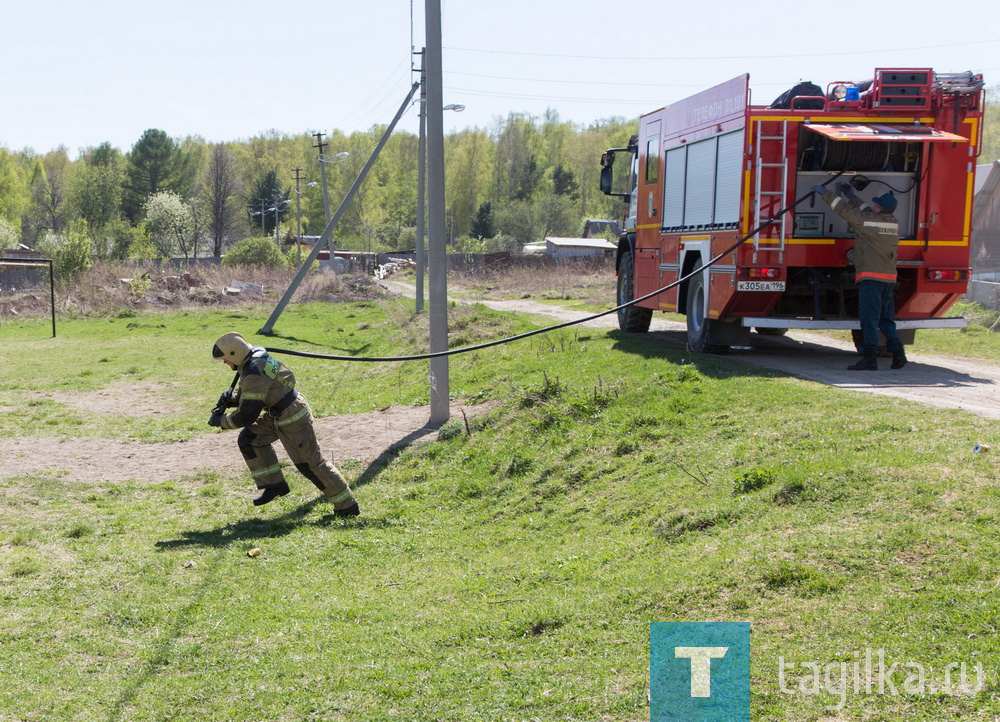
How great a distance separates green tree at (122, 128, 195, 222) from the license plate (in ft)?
289

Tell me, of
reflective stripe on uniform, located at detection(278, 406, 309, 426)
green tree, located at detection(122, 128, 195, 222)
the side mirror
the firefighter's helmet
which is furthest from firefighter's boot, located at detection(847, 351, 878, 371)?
green tree, located at detection(122, 128, 195, 222)

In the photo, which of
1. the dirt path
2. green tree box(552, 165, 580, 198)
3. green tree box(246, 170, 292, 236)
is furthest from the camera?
green tree box(552, 165, 580, 198)

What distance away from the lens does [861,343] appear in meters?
12.3

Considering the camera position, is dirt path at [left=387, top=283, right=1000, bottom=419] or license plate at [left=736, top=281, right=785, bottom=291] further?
license plate at [left=736, top=281, right=785, bottom=291]

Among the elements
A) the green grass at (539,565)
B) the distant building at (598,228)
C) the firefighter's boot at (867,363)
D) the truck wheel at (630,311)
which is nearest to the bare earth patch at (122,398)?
the green grass at (539,565)

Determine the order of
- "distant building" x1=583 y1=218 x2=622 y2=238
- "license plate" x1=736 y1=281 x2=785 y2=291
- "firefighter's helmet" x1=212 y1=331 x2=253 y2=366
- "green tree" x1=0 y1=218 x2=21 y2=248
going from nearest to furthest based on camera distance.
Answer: "firefighter's helmet" x1=212 y1=331 x2=253 y2=366 < "license plate" x1=736 y1=281 x2=785 y2=291 < "green tree" x1=0 y1=218 x2=21 y2=248 < "distant building" x1=583 y1=218 x2=622 y2=238

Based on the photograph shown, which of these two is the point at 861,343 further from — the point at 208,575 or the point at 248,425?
the point at 208,575

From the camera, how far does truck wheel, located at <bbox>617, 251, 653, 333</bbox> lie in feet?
55.5

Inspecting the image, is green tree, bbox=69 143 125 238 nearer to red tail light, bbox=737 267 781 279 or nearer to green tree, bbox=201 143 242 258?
green tree, bbox=201 143 242 258

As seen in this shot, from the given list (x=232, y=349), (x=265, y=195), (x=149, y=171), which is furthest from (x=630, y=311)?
(x=265, y=195)

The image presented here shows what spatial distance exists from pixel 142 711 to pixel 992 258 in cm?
3958

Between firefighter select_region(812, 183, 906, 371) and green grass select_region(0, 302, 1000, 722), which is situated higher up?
firefighter select_region(812, 183, 906, 371)

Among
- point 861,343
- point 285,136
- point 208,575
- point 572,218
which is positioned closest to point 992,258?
point 861,343

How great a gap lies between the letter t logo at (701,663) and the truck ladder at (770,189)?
757 centimetres
